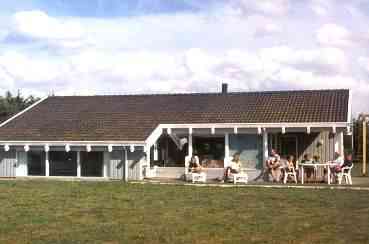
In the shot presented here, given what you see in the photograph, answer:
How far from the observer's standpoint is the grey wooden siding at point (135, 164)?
28.2 metres

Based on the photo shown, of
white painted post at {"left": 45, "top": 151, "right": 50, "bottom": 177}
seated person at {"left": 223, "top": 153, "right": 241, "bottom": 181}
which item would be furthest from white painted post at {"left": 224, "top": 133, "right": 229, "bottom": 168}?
white painted post at {"left": 45, "top": 151, "right": 50, "bottom": 177}

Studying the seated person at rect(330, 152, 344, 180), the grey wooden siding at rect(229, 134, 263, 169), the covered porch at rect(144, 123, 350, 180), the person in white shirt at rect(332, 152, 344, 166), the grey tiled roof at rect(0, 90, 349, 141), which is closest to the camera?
the seated person at rect(330, 152, 344, 180)

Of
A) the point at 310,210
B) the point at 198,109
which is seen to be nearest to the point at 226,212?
the point at 310,210

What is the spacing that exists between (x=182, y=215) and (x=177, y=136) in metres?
15.8

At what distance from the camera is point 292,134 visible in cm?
2823

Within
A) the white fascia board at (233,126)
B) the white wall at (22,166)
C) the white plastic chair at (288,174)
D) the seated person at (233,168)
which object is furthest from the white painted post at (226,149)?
the white wall at (22,166)

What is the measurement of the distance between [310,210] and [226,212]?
2.00 meters

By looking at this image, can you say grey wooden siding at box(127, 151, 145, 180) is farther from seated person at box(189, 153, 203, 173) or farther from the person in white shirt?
the person in white shirt

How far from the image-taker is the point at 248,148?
92.8ft

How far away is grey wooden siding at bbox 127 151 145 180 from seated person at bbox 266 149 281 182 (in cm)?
534

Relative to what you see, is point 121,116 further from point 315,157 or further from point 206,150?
point 315,157

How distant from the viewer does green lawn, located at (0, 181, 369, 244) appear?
11172 millimetres

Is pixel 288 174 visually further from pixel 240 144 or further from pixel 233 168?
pixel 240 144

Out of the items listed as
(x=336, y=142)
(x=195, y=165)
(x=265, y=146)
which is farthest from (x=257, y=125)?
(x=336, y=142)
